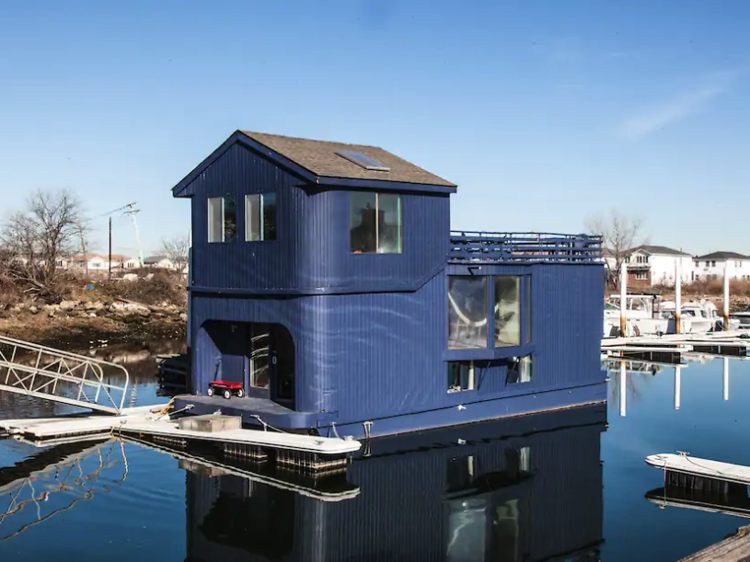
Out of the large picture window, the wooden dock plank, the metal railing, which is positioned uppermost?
the large picture window

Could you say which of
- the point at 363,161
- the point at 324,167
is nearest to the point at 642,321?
the point at 363,161

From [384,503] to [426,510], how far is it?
873 millimetres

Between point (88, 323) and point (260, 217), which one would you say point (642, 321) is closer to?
point (88, 323)

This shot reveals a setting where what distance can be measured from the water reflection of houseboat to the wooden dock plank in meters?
2.50

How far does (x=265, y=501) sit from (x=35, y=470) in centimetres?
585

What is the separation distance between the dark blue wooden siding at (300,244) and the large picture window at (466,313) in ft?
3.24

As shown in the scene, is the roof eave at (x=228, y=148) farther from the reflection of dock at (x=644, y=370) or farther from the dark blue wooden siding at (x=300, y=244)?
the reflection of dock at (x=644, y=370)

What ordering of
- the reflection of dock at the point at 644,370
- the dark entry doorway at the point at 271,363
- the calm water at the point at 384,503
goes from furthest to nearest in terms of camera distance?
the reflection of dock at the point at 644,370 → the dark entry doorway at the point at 271,363 → the calm water at the point at 384,503

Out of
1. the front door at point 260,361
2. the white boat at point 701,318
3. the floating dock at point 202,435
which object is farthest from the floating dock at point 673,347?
the floating dock at point 202,435

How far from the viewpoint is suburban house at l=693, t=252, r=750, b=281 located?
134 meters

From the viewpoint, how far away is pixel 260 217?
22.3 m

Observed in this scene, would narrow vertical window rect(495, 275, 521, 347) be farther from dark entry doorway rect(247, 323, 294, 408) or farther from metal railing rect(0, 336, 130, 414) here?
metal railing rect(0, 336, 130, 414)

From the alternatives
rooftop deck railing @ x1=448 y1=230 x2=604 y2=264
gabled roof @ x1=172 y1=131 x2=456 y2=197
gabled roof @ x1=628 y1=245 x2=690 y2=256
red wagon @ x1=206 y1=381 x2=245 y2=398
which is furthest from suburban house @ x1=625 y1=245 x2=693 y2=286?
red wagon @ x1=206 y1=381 x2=245 y2=398

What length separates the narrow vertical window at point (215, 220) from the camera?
77.1 ft
